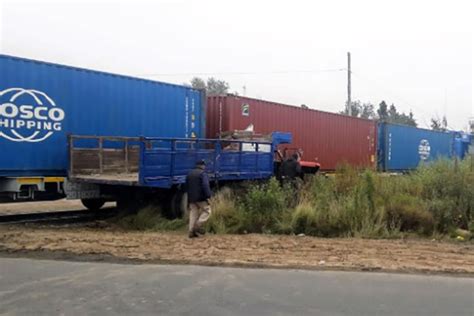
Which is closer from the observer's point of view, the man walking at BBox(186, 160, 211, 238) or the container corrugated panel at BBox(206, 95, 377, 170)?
the man walking at BBox(186, 160, 211, 238)

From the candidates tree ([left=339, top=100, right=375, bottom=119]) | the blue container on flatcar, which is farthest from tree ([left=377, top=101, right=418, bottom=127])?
the blue container on flatcar

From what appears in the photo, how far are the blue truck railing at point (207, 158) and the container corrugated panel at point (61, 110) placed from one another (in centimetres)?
98

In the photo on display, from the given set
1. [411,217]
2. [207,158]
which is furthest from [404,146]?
[411,217]

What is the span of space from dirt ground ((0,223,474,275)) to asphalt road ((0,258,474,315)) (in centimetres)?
54

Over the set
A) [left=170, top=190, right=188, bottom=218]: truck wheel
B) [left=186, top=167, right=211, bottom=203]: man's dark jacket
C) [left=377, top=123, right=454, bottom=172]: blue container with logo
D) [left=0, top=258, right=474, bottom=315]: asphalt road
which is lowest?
[left=0, top=258, right=474, bottom=315]: asphalt road

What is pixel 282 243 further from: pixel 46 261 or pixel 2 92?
pixel 2 92

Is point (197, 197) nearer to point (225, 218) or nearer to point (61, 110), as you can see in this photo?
point (225, 218)

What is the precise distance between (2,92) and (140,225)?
4129 mm

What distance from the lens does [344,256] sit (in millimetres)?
8547

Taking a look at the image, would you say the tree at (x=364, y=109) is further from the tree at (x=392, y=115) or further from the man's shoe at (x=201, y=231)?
the man's shoe at (x=201, y=231)

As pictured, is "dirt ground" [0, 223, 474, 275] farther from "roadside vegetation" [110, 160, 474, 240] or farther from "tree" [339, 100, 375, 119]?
A: "tree" [339, 100, 375, 119]

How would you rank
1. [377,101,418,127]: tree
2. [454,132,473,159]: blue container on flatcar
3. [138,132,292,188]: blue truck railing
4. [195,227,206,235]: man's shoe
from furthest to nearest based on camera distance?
[377,101,418,127]: tree < [454,132,473,159]: blue container on flatcar < [138,132,292,188]: blue truck railing < [195,227,206,235]: man's shoe

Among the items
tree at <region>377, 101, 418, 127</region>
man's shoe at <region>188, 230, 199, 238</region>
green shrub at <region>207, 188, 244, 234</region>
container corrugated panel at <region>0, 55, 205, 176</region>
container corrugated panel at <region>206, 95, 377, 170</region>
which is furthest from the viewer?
tree at <region>377, 101, 418, 127</region>

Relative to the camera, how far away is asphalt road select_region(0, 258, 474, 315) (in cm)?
569
